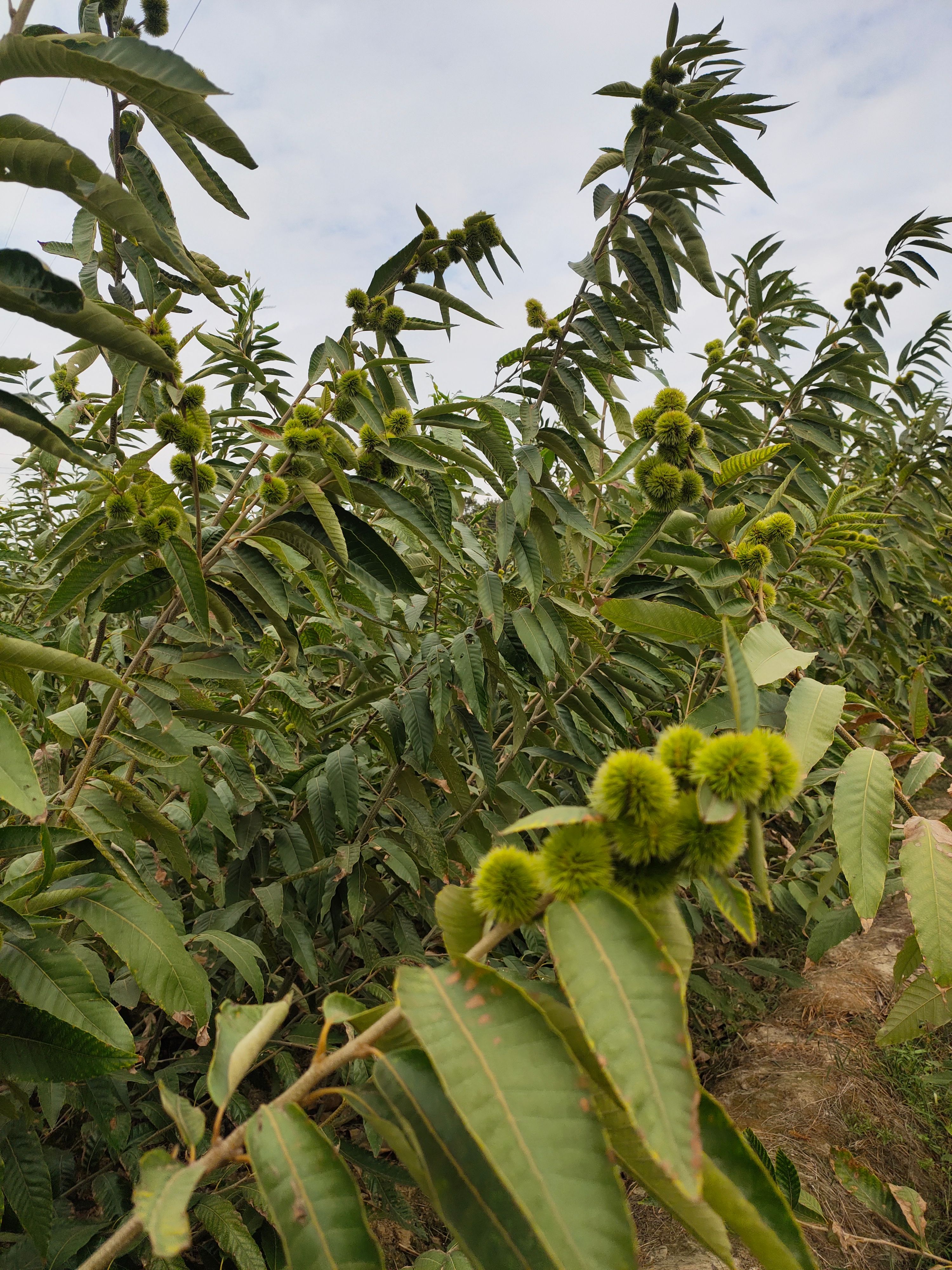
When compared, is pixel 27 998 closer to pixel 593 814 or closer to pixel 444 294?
pixel 593 814

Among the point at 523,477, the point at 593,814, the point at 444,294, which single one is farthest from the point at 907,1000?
the point at 444,294

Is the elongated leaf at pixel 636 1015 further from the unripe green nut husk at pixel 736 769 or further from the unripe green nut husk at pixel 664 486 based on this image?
the unripe green nut husk at pixel 664 486

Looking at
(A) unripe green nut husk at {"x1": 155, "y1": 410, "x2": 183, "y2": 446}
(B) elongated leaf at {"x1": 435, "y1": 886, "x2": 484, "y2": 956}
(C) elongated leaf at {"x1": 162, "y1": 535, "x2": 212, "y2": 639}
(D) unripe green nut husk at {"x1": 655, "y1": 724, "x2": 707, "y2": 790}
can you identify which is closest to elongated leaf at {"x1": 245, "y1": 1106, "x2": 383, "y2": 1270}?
(B) elongated leaf at {"x1": 435, "y1": 886, "x2": 484, "y2": 956}

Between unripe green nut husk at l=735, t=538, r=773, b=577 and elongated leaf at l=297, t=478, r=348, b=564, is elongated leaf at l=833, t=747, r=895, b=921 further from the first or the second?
elongated leaf at l=297, t=478, r=348, b=564

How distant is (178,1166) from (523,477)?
1533 millimetres

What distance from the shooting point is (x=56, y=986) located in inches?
36.7

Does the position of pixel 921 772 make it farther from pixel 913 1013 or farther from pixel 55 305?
pixel 55 305

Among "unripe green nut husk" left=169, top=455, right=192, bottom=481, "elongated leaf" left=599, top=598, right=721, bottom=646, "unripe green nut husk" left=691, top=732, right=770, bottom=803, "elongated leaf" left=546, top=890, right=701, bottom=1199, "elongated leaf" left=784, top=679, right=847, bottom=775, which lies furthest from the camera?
"unripe green nut husk" left=169, top=455, right=192, bottom=481

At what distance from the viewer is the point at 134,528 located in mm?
1351

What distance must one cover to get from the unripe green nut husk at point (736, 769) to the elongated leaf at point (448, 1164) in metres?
0.29

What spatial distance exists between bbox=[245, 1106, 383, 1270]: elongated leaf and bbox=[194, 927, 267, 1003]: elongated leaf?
976 millimetres

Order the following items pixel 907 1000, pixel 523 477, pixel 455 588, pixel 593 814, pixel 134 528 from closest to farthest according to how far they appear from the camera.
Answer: pixel 593 814 → pixel 907 1000 → pixel 134 528 → pixel 523 477 → pixel 455 588

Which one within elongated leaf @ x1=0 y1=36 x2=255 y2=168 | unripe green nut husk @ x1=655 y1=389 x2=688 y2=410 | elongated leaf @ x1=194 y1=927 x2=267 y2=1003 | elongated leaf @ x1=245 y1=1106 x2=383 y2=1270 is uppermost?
elongated leaf @ x1=0 y1=36 x2=255 y2=168

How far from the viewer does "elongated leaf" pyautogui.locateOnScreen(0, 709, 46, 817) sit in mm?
762
